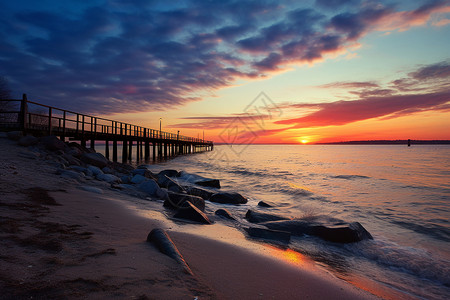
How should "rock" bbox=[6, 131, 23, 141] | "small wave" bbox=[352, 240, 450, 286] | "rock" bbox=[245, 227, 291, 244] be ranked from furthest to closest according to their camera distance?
"rock" bbox=[6, 131, 23, 141]
"rock" bbox=[245, 227, 291, 244]
"small wave" bbox=[352, 240, 450, 286]

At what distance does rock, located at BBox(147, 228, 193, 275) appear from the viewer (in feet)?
8.81

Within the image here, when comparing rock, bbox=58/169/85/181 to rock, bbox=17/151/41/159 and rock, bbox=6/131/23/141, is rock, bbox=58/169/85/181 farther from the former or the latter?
rock, bbox=6/131/23/141

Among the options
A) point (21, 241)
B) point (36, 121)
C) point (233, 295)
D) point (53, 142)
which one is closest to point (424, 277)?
point (233, 295)

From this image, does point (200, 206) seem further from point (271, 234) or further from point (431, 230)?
point (431, 230)

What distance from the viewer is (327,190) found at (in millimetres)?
14242

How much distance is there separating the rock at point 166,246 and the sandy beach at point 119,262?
6 cm

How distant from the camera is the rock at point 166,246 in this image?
8.81ft

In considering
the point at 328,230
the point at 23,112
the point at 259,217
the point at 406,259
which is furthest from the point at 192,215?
the point at 23,112

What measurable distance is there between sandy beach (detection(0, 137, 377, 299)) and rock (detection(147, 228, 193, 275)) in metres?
0.06

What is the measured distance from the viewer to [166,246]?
2975mm

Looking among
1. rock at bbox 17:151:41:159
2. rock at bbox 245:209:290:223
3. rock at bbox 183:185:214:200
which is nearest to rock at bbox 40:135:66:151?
rock at bbox 17:151:41:159

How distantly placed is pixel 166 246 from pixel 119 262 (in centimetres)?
63

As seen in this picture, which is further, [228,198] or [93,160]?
[93,160]

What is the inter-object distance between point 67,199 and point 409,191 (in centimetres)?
1598
